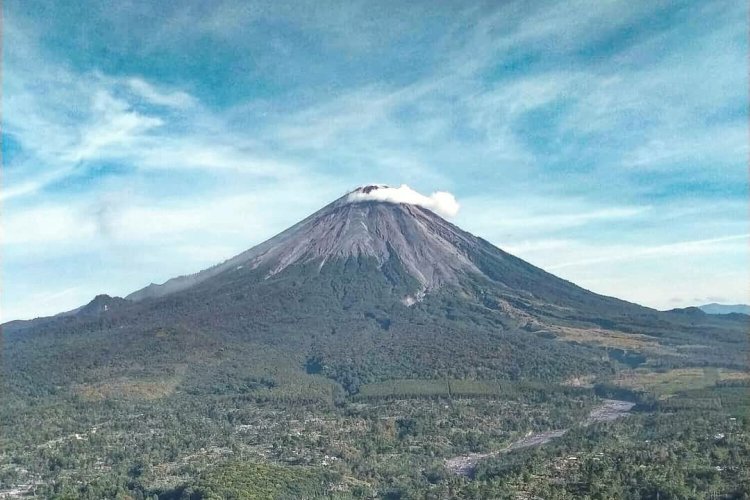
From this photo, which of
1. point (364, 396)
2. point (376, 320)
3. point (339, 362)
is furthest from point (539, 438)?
point (376, 320)

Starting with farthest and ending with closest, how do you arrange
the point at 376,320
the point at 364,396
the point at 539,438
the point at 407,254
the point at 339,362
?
the point at 407,254 → the point at 376,320 → the point at 339,362 → the point at 364,396 → the point at 539,438

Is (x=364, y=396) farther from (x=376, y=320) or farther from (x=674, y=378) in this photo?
(x=674, y=378)

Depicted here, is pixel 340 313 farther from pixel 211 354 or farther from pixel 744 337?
pixel 744 337

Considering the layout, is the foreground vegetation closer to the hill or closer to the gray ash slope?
the hill

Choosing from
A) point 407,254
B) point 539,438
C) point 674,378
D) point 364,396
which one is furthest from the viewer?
point 407,254

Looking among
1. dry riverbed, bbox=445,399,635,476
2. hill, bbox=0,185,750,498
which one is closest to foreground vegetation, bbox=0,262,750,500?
hill, bbox=0,185,750,498

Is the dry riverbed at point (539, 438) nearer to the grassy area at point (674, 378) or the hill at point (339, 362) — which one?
the hill at point (339, 362)

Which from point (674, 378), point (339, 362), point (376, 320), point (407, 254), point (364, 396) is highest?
point (407, 254)

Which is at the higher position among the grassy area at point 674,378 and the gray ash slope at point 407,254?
the gray ash slope at point 407,254

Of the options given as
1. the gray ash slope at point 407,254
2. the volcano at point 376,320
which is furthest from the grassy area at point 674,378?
the gray ash slope at point 407,254

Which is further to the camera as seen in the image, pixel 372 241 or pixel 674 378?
pixel 372 241
